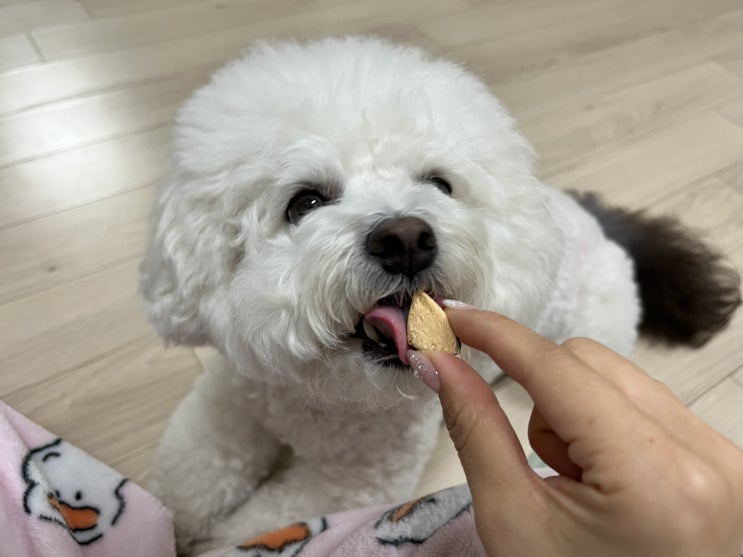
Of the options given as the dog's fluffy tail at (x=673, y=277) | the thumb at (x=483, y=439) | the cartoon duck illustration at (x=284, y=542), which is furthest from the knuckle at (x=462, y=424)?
the dog's fluffy tail at (x=673, y=277)

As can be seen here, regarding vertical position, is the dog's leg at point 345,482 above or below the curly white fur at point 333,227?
below

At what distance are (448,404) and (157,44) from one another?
152 centimetres

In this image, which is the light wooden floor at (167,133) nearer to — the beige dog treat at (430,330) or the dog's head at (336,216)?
the dog's head at (336,216)

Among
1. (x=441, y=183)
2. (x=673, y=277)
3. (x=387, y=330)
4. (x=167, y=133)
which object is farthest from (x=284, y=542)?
(x=167, y=133)

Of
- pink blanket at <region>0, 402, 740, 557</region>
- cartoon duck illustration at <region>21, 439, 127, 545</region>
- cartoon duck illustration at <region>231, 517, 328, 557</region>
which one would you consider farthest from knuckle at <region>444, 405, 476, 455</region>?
cartoon duck illustration at <region>21, 439, 127, 545</region>

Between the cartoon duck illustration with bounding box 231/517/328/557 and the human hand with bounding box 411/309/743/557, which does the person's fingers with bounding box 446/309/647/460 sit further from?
the cartoon duck illustration with bounding box 231/517/328/557

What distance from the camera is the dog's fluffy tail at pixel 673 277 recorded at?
1.01 meters

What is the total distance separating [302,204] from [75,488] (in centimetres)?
50

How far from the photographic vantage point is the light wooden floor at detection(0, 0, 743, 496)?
100cm

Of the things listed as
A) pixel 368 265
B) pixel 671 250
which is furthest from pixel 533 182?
pixel 671 250

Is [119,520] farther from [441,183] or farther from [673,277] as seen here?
[673,277]

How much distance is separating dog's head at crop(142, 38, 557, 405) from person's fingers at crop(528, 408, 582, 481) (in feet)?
0.44

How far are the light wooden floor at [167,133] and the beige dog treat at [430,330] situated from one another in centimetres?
53

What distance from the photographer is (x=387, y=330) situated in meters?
0.54
